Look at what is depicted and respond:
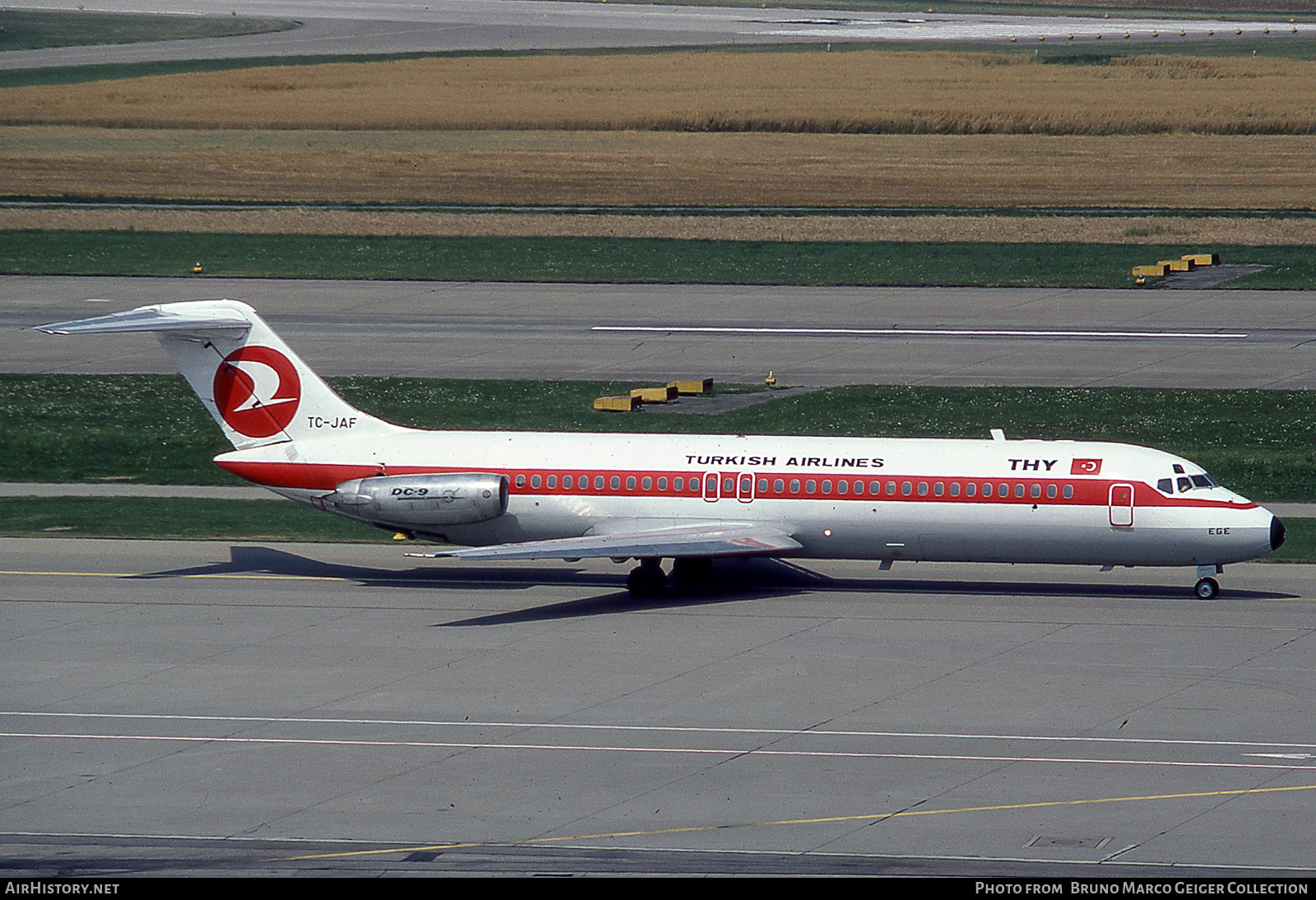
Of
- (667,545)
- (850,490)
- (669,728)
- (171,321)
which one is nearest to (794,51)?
(171,321)

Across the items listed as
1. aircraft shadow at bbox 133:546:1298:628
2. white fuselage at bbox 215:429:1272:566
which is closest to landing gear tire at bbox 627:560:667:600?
aircraft shadow at bbox 133:546:1298:628

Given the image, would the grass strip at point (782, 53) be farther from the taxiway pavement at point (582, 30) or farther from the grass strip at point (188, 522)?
the grass strip at point (188, 522)

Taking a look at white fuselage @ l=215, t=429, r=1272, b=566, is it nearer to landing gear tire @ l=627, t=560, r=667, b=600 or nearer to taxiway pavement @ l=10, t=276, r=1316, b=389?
landing gear tire @ l=627, t=560, r=667, b=600

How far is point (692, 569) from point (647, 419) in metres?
14.6

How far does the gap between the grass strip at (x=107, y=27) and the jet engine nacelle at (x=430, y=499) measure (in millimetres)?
135446

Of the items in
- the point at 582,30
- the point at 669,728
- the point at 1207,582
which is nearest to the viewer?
the point at 669,728

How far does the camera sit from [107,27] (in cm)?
17125

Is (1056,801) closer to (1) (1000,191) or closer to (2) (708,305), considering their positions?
(2) (708,305)

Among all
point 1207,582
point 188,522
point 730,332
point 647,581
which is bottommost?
point 647,581

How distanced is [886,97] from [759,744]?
106 metres

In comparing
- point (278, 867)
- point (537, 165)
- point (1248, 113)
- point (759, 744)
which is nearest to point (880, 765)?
point (759, 744)

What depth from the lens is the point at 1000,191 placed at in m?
94.5

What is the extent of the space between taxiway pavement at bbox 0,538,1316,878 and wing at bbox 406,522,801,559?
118 centimetres

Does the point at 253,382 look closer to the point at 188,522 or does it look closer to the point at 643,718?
the point at 188,522
